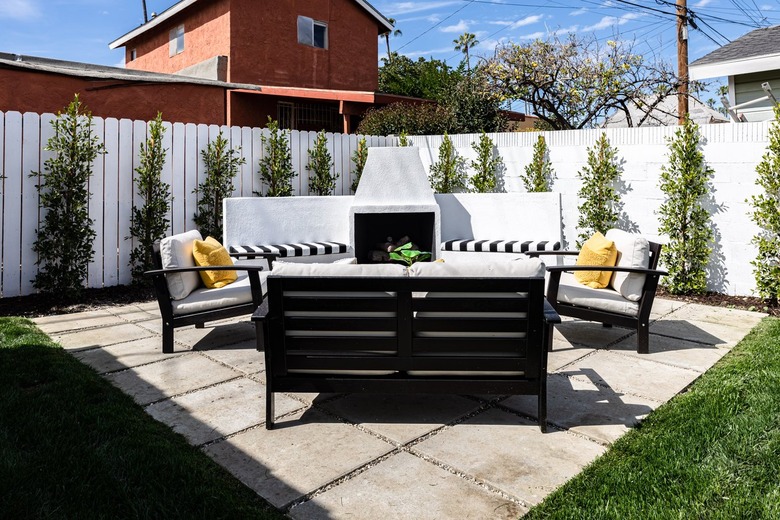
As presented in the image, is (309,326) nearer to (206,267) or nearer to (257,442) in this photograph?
(257,442)

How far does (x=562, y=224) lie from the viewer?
24.1 feet

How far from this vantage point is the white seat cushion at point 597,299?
427 cm

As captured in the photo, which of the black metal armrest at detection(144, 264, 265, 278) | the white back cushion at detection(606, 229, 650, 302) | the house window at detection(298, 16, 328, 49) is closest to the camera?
the black metal armrest at detection(144, 264, 265, 278)

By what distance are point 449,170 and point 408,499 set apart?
7.04 m

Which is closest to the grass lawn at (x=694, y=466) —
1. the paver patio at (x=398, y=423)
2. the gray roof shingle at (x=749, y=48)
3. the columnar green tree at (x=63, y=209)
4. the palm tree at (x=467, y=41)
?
the paver patio at (x=398, y=423)

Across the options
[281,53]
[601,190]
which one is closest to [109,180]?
[601,190]

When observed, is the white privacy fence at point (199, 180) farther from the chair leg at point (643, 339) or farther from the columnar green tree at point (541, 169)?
the chair leg at point (643, 339)

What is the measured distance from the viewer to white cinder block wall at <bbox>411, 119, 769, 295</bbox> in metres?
6.21

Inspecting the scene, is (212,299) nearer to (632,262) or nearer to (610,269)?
(610,269)

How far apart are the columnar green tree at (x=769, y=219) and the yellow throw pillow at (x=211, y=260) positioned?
5.33 m

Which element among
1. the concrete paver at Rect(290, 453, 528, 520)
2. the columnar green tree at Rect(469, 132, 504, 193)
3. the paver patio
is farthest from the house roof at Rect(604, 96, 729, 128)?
the concrete paver at Rect(290, 453, 528, 520)

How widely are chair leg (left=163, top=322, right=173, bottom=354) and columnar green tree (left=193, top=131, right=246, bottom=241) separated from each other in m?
3.40

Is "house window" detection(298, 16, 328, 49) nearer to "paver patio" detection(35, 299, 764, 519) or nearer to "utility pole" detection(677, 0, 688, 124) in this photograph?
"utility pole" detection(677, 0, 688, 124)

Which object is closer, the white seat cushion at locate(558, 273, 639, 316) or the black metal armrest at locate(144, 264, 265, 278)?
the black metal armrest at locate(144, 264, 265, 278)
